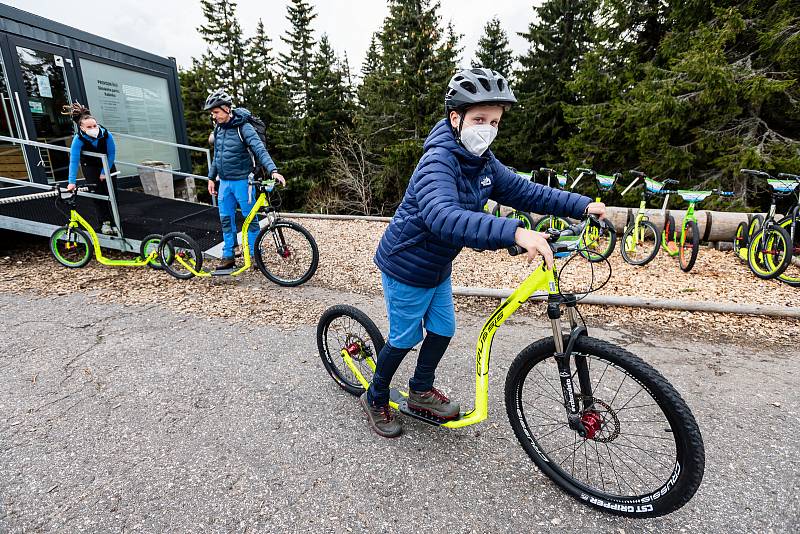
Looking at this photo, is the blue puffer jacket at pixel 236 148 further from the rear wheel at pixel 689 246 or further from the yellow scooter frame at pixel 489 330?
the rear wheel at pixel 689 246

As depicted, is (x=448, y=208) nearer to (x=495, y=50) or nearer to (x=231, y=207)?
(x=231, y=207)

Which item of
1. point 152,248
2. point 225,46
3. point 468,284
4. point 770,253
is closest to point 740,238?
point 770,253

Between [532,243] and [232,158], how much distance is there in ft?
15.6

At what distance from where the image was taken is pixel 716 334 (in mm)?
4223

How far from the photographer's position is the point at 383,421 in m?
2.71

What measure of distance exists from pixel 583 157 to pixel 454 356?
1358 cm

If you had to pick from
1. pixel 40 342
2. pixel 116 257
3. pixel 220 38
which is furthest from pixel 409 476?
pixel 220 38

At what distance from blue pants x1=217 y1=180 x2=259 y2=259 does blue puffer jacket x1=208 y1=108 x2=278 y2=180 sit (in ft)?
0.43

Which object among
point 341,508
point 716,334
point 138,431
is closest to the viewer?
point 341,508

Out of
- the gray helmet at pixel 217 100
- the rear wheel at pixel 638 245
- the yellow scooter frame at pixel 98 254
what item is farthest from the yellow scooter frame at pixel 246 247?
the rear wheel at pixel 638 245

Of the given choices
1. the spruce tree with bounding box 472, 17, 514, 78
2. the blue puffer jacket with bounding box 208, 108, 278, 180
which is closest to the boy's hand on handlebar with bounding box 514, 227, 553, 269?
the blue puffer jacket with bounding box 208, 108, 278, 180

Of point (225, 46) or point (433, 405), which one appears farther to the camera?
point (225, 46)

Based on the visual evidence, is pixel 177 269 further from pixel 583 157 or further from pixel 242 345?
pixel 583 157

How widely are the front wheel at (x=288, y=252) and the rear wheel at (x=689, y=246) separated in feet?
17.8
